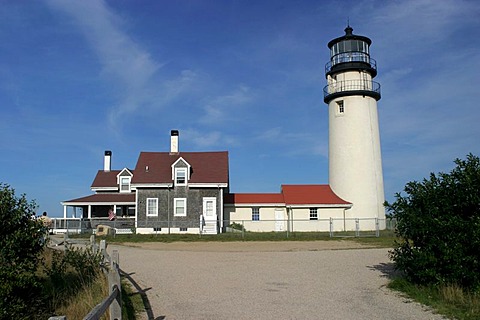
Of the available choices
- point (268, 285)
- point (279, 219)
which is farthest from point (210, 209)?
point (268, 285)

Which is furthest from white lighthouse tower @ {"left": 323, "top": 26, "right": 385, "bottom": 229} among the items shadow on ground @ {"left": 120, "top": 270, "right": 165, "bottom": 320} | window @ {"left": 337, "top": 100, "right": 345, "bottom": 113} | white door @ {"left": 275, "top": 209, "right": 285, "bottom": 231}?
shadow on ground @ {"left": 120, "top": 270, "right": 165, "bottom": 320}

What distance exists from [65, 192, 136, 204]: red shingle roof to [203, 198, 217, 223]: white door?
663cm

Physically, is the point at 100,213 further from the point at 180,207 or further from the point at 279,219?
the point at 279,219

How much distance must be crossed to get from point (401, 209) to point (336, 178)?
26.0m

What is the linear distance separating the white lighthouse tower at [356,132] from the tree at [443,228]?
81.2ft

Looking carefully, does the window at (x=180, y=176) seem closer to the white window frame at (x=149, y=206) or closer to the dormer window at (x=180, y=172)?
the dormer window at (x=180, y=172)

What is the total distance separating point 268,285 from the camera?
11.6m

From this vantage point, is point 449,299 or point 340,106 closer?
point 449,299

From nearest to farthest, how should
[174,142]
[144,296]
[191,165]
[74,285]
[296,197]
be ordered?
[144,296] → [74,285] → [191,165] → [296,197] → [174,142]

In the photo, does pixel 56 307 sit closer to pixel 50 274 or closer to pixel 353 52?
pixel 50 274

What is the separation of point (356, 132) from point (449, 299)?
88.9 feet

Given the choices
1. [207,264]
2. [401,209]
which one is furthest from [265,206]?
[401,209]

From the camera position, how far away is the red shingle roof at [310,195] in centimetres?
3599

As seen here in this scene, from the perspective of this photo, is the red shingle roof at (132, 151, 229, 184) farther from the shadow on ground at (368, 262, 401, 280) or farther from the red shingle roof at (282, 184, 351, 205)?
the shadow on ground at (368, 262, 401, 280)
